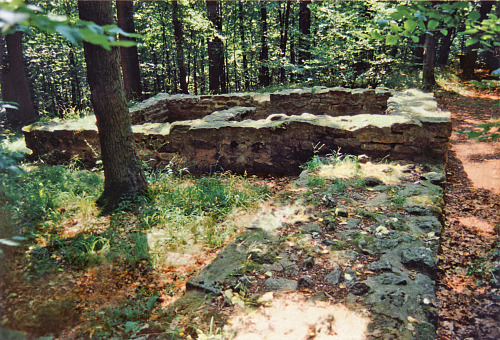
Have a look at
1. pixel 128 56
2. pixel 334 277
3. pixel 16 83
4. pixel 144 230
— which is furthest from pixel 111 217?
pixel 16 83

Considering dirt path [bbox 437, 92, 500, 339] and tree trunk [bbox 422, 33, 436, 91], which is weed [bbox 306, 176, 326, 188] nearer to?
dirt path [bbox 437, 92, 500, 339]

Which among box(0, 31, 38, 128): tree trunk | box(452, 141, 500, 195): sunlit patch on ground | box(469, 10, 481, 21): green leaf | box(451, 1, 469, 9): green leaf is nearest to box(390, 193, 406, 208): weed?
box(452, 141, 500, 195): sunlit patch on ground

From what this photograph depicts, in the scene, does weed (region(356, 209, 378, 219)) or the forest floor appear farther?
weed (region(356, 209, 378, 219))

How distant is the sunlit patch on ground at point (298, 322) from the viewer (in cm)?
204

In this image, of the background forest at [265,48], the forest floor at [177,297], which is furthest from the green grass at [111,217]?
the background forest at [265,48]

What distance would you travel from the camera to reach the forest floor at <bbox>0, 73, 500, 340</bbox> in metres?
2.26

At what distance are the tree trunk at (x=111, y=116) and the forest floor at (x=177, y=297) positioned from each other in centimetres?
54

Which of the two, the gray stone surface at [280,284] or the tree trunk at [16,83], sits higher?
the tree trunk at [16,83]

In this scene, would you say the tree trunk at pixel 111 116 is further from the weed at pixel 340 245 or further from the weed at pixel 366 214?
the weed at pixel 366 214

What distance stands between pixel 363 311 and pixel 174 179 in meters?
3.88

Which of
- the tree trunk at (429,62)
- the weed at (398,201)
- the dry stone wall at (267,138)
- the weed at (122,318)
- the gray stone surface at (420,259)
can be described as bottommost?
the weed at (122,318)

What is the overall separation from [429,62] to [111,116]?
34.6 feet

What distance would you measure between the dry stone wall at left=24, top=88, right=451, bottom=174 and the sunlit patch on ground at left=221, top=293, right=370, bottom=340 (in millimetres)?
3381

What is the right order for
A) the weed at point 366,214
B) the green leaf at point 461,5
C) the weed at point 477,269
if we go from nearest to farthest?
the green leaf at point 461,5, the weed at point 477,269, the weed at point 366,214
